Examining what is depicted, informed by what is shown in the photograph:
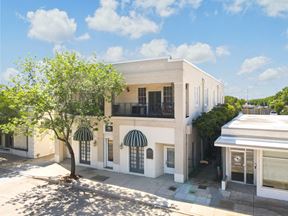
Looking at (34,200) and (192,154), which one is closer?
(34,200)

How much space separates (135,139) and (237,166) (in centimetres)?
733

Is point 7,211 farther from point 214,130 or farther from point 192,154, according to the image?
point 214,130

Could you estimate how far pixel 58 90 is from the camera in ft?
42.3

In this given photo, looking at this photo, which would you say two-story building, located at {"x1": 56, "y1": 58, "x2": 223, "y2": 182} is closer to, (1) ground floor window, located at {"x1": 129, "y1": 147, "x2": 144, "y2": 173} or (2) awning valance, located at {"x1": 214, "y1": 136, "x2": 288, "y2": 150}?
(1) ground floor window, located at {"x1": 129, "y1": 147, "x2": 144, "y2": 173}

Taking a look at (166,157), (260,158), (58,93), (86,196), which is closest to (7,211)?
(86,196)

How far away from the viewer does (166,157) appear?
15938mm

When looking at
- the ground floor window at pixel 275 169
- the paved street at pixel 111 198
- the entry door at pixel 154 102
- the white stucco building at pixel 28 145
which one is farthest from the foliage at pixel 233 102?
the white stucco building at pixel 28 145

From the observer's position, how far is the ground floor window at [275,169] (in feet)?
38.2

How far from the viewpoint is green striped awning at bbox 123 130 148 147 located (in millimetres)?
15039

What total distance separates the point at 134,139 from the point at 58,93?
6165 mm

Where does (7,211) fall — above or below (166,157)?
below

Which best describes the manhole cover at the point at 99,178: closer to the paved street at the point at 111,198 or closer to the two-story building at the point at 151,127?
the paved street at the point at 111,198

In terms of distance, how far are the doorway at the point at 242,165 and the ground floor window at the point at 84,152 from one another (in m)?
11.7

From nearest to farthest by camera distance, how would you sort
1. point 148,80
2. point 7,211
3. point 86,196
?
1. point 7,211
2. point 86,196
3. point 148,80
